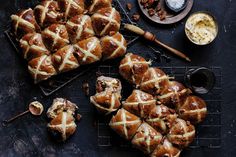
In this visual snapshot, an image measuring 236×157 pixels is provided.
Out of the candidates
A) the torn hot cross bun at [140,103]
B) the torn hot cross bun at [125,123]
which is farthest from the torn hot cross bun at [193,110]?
the torn hot cross bun at [125,123]

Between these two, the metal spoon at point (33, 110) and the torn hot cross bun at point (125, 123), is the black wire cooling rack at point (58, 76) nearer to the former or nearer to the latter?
the metal spoon at point (33, 110)

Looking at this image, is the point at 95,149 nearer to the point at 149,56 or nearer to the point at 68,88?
the point at 68,88

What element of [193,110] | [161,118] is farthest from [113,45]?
[193,110]

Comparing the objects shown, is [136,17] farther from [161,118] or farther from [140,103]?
[161,118]

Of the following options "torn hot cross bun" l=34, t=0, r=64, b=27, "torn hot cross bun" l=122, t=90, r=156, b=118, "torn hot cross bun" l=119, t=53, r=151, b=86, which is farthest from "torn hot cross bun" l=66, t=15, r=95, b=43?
"torn hot cross bun" l=122, t=90, r=156, b=118

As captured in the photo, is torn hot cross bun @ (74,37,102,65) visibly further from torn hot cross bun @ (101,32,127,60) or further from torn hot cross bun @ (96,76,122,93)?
torn hot cross bun @ (96,76,122,93)

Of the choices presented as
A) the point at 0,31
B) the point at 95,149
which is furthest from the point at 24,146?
the point at 0,31
